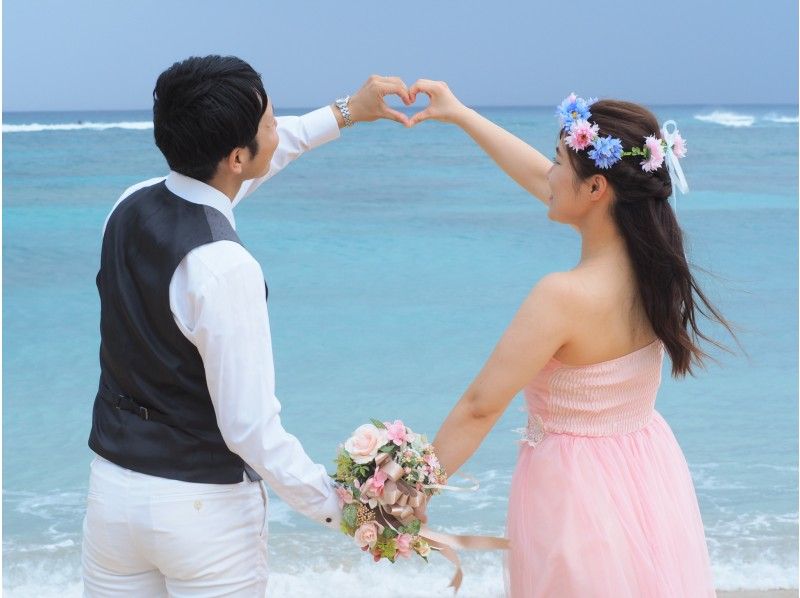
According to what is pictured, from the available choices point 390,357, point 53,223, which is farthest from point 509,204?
point 390,357

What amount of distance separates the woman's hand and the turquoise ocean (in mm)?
810

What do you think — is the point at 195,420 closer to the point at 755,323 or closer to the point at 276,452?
the point at 276,452

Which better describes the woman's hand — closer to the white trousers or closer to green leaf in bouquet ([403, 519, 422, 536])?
green leaf in bouquet ([403, 519, 422, 536])

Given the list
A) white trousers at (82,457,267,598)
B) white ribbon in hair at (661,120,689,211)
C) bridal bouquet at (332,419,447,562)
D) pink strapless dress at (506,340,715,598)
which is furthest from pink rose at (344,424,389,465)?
white ribbon in hair at (661,120,689,211)

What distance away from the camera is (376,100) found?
3.01 meters

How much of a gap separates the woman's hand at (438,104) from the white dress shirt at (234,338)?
1.07m

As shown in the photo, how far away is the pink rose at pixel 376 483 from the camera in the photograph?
2240mm

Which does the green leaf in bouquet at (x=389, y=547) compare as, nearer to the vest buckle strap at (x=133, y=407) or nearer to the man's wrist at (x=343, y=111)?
the vest buckle strap at (x=133, y=407)

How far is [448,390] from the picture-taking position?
6.84 meters

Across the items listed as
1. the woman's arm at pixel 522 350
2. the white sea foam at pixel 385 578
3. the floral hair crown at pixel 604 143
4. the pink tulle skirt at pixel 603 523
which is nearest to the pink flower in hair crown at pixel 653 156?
the floral hair crown at pixel 604 143

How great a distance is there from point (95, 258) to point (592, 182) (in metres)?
10.9

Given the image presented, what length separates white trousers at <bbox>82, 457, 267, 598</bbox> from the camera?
2.02 metres

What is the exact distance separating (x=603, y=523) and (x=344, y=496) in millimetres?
570

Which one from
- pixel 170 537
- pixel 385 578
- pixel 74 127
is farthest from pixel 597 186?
pixel 74 127
